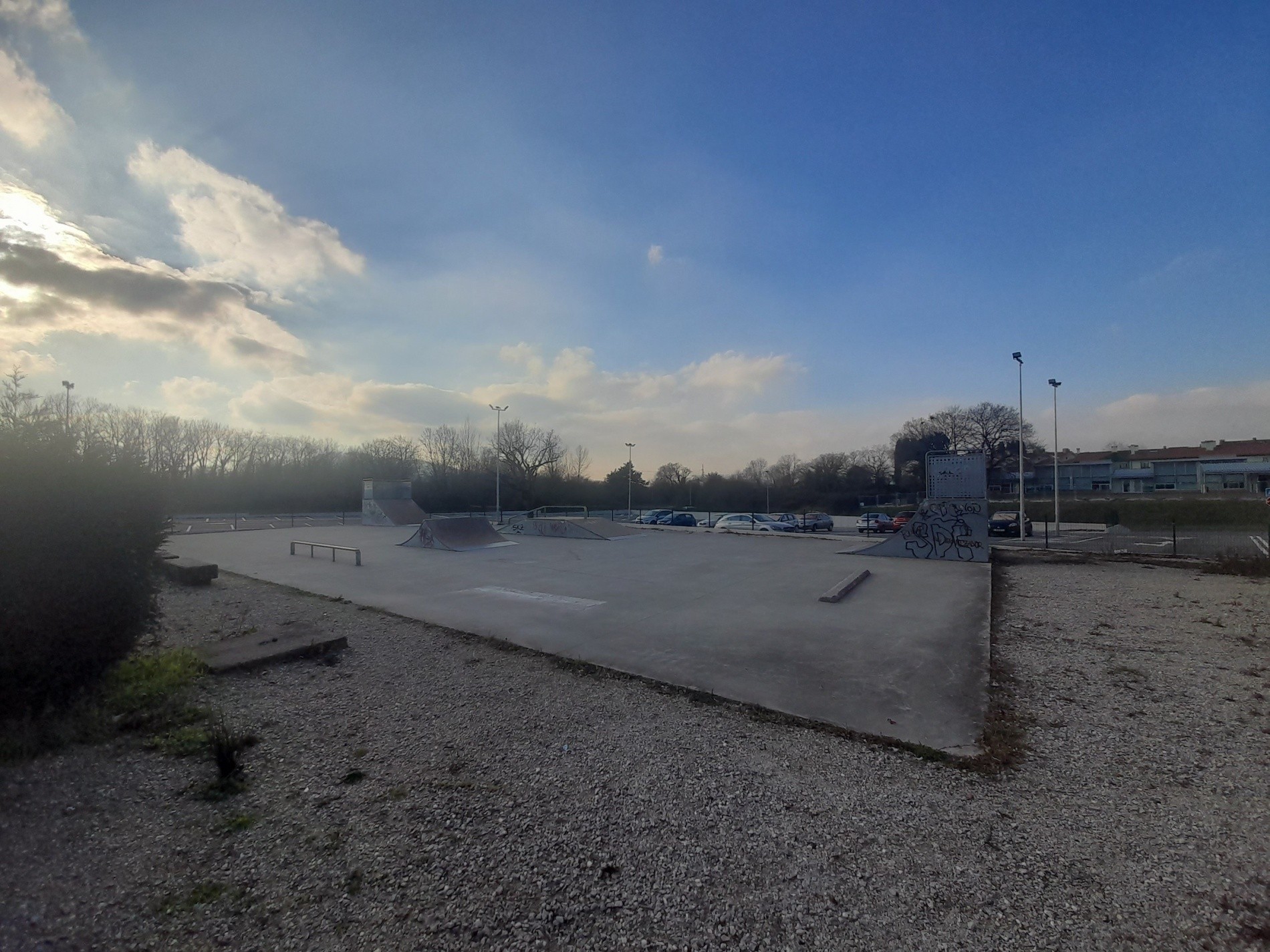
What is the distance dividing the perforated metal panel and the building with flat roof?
176 ft

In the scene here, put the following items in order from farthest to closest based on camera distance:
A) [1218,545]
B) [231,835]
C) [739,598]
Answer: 1. [1218,545]
2. [739,598]
3. [231,835]

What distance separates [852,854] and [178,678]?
237 inches

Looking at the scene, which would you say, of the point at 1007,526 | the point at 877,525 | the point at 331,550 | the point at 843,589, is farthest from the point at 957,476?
the point at 331,550

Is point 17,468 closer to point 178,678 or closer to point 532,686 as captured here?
point 178,678

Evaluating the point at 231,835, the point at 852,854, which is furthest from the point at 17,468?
the point at 852,854

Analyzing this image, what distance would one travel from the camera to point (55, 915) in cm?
240

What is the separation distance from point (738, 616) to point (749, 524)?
77.4 feet

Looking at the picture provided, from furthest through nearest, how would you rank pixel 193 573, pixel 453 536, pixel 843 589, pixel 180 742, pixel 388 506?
1. pixel 388 506
2. pixel 453 536
3. pixel 193 573
4. pixel 843 589
5. pixel 180 742

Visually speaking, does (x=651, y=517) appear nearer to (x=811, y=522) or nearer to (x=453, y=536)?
(x=811, y=522)

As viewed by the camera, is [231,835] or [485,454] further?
[485,454]

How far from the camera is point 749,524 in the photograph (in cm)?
3241

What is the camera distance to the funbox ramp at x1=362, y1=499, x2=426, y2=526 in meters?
33.3

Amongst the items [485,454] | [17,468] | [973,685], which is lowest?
[973,685]

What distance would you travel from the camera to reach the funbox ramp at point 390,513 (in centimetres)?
3334
